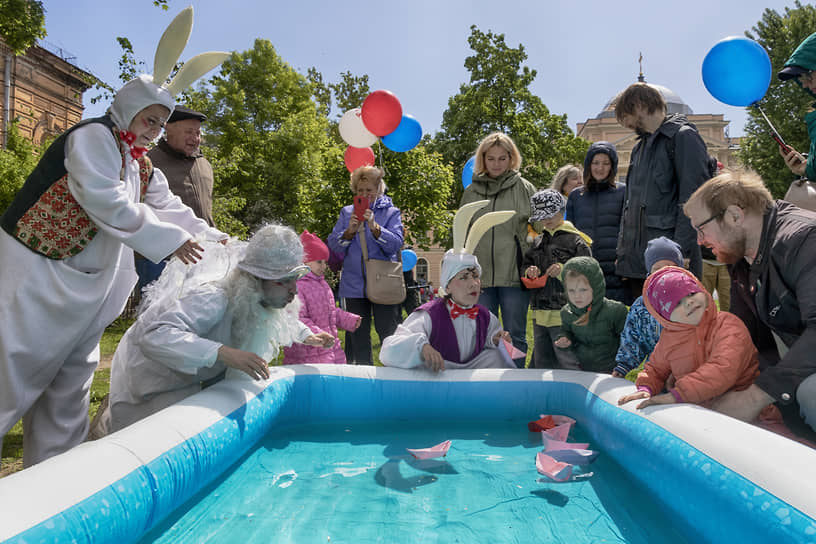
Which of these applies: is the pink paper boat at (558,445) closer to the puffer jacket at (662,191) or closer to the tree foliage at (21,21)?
the puffer jacket at (662,191)

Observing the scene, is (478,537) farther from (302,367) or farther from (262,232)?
(302,367)

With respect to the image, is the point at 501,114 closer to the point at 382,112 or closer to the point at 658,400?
the point at 382,112

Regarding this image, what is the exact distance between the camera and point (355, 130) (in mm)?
6512

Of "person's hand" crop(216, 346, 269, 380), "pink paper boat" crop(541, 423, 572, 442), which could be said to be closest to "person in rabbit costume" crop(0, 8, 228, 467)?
"person's hand" crop(216, 346, 269, 380)

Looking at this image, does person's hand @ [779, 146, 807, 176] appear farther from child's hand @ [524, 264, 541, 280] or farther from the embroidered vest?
the embroidered vest

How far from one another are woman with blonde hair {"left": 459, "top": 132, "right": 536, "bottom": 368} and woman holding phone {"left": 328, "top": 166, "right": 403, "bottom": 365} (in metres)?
0.70

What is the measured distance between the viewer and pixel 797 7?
62.1ft

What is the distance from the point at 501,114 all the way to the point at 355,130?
12505mm

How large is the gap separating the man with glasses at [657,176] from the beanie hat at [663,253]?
0.28 m

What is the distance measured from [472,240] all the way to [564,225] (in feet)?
2.62

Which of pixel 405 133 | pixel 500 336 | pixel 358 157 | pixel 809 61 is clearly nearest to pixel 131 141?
pixel 500 336

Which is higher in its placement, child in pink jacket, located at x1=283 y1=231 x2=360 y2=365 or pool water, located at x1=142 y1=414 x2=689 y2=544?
child in pink jacket, located at x1=283 y1=231 x2=360 y2=365

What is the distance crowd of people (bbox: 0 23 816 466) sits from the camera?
7.27 feet

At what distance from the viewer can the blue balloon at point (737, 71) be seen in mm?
3779
